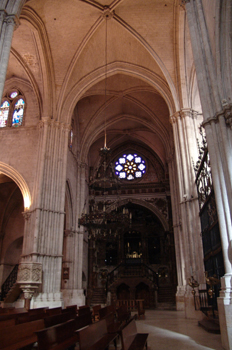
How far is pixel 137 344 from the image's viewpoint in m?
3.77

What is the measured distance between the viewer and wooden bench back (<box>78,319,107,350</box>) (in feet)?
10.8

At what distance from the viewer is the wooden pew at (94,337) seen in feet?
10.8

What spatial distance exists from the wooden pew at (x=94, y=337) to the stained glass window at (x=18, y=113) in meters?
13.5

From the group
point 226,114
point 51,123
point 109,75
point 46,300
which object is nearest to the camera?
point 226,114

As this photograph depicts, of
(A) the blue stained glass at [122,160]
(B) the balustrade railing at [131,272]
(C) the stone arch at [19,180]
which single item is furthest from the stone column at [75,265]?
(A) the blue stained glass at [122,160]

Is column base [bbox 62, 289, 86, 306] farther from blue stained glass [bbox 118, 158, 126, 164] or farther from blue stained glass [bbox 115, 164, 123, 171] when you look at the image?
blue stained glass [bbox 118, 158, 126, 164]

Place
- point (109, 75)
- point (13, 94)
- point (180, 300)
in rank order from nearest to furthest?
point (180, 300) < point (109, 75) < point (13, 94)

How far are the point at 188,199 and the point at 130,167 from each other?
13.0 m

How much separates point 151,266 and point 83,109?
1276 centimetres

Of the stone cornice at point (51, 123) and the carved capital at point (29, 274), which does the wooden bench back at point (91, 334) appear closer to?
the carved capital at point (29, 274)

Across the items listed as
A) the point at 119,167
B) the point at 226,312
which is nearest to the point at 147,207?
the point at 119,167

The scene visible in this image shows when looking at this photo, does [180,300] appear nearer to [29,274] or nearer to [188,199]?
[188,199]

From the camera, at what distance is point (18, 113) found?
16.0 meters

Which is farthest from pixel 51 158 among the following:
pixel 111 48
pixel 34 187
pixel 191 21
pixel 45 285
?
pixel 191 21
